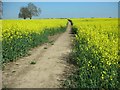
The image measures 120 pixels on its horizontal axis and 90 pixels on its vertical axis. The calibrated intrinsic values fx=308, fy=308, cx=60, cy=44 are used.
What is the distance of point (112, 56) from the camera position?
34.0 feet

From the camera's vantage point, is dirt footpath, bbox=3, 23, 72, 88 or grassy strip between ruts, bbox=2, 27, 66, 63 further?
grassy strip between ruts, bbox=2, 27, 66, 63

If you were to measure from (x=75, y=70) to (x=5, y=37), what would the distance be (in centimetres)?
533

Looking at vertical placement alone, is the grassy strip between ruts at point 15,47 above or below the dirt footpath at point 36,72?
above

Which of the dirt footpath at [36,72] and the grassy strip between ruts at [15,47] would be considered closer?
the dirt footpath at [36,72]

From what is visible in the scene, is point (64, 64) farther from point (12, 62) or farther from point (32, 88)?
point (32, 88)

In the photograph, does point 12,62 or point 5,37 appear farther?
point 5,37

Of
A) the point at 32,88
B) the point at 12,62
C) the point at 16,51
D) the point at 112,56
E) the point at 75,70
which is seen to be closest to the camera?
the point at 32,88

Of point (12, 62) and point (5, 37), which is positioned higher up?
point (5, 37)

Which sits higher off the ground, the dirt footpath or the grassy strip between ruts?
the grassy strip between ruts

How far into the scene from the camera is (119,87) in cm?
888

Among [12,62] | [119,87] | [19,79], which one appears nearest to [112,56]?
[119,87]

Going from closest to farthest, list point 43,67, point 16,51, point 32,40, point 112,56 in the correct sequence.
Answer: point 112,56 < point 43,67 < point 16,51 < point 32,40

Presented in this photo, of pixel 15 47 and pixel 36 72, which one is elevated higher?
pixel 15 47

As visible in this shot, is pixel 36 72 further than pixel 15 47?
No
